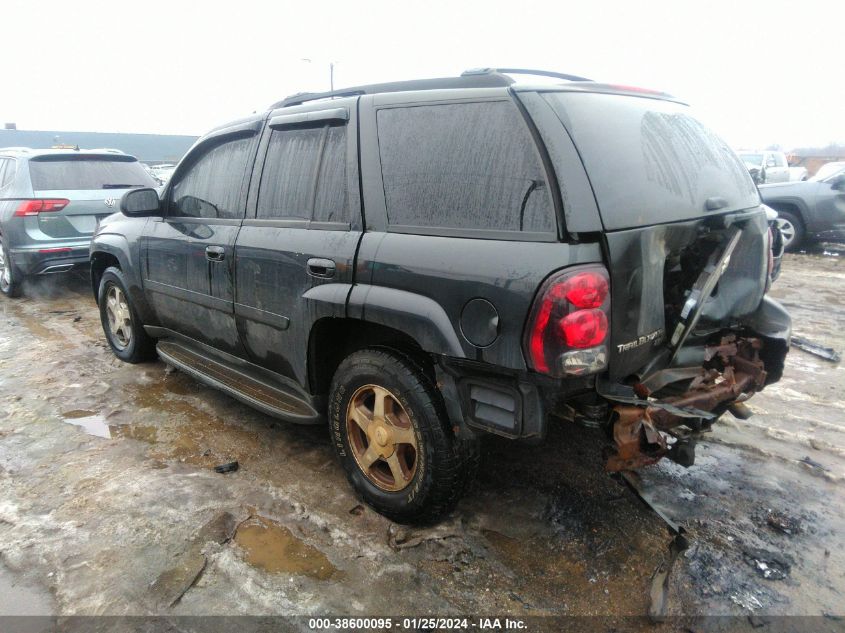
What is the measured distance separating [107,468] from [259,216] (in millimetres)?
1669

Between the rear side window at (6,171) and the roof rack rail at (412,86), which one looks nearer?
the roof rack rail at (412,86)

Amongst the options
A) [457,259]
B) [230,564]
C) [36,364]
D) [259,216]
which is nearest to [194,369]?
[259,216]

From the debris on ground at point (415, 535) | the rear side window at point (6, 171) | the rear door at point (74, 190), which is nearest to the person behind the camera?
the debris on ground at point (415, 535)

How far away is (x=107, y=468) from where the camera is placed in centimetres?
319

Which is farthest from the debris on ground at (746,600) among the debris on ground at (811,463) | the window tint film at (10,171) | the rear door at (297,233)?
the window tint film at (10,171)

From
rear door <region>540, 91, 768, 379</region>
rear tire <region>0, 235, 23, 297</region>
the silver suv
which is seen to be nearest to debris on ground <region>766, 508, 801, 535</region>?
rear door <region>540, 91, 768, 379</region>

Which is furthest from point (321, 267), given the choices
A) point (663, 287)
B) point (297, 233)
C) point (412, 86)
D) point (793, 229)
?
point (793, 229)

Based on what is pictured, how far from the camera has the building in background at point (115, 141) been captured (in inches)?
1291

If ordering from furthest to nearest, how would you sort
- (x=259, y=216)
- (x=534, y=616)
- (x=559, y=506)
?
(x=259, y=216)
(x=559, y=506)
(x=534, y=616)

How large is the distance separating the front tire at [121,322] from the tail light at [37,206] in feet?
7.82

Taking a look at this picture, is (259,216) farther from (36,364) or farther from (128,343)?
(36,364)

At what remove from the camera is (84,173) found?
22.8ft

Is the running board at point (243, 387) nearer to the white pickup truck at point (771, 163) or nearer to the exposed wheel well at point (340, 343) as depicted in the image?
the exposed wheel well at point (340, 343)

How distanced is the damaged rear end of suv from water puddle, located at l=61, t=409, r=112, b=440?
9.83 ft
